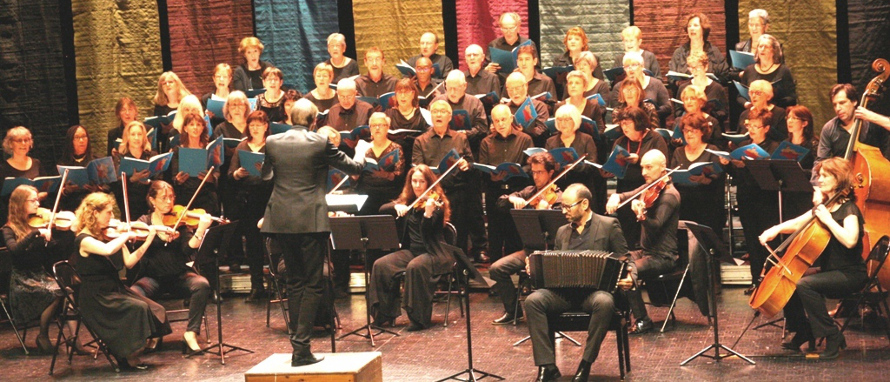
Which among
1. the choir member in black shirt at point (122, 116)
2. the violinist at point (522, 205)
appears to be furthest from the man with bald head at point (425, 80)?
the choir member in black shirt at point (122, 116)

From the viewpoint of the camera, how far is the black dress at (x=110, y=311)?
712 centimetres

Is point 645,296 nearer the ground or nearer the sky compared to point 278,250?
nearer the ground

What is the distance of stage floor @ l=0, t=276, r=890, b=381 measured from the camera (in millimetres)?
6406

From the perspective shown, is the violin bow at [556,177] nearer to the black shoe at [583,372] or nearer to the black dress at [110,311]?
the black shoe at [583,372]

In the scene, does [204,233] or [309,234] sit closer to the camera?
[309,234]

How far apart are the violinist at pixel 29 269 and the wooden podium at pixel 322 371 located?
2701mm

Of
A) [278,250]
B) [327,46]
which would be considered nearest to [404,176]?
[278,250]

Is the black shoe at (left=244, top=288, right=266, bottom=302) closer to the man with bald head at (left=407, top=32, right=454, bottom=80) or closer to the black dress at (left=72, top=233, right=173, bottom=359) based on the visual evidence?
the black dress at (left=72, top=233, right=173, bottom=359)

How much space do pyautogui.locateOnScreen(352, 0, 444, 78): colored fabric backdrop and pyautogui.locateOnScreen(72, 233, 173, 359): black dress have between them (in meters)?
4.31

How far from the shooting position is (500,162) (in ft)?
28.2

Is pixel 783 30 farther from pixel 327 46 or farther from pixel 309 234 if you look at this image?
pixel 309 234

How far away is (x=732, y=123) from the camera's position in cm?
981

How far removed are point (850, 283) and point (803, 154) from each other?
4.58 feet

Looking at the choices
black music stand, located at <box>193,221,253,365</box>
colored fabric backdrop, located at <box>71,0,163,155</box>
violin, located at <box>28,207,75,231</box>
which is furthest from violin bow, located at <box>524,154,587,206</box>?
colored fabric backdrop, located at <box>71,0,163,155</box>
